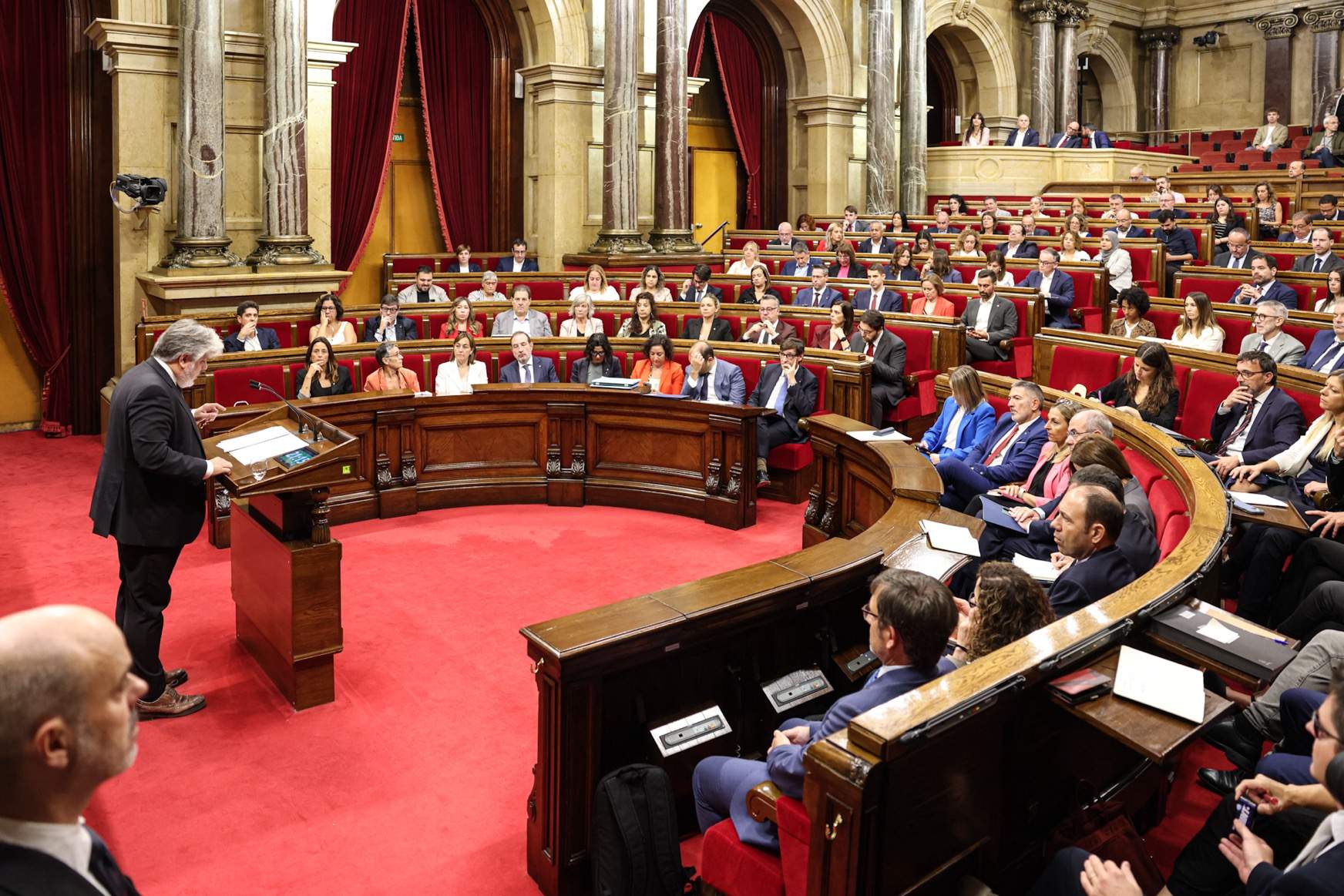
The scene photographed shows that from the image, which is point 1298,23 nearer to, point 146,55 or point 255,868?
point 146,55

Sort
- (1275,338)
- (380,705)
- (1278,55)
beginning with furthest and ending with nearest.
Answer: (1278,55) → (1275,338) → (380,705)

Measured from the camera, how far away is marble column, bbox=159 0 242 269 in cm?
892

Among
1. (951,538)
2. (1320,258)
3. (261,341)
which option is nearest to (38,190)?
(261,341)

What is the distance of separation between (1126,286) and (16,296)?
30.7 ft

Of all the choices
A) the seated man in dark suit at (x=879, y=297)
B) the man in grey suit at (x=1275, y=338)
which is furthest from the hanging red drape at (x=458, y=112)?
the man in grey suit at (x=1275, y=338)

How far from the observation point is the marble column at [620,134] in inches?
462

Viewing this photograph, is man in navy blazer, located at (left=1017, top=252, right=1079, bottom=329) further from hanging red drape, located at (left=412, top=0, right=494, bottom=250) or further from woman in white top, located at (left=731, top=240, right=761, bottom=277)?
hanging red drape, located at (left=412, top=0, right=494, bottom=250)

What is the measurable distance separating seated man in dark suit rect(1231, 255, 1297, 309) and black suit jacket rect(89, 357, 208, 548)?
698 centimetres

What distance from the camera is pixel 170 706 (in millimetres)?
4109

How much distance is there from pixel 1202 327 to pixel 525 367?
4.34 metres

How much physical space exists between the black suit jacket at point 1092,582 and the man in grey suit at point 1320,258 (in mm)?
6362

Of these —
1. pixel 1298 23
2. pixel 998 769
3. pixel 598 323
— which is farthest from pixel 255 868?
pixel 1298 23

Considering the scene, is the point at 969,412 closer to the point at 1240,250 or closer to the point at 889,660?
the point at 889,660

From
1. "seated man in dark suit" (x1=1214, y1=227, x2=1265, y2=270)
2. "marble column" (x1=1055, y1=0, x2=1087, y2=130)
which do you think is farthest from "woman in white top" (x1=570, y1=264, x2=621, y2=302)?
"marble column" (x1=1055, y1=0, x2=1087, y2=130)
